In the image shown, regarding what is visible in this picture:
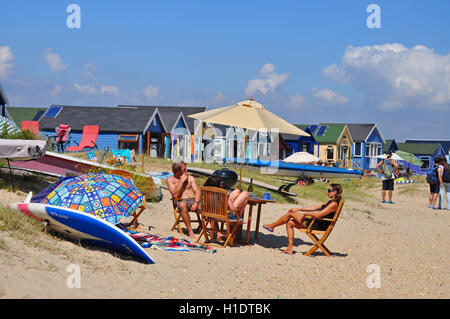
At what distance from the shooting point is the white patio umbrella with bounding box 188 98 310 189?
8555mm

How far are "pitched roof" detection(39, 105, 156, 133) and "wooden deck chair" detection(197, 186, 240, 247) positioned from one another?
22.5 meters

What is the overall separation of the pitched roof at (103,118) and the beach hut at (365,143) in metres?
23.3

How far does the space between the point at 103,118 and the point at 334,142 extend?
2153cm

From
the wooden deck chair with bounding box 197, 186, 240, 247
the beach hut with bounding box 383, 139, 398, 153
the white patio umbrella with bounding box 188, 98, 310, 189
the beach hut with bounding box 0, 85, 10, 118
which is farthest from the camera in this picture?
the beach hut with bounding box 383, 139, 398, 153

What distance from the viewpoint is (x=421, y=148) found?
64.7m

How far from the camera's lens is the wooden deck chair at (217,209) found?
756cm

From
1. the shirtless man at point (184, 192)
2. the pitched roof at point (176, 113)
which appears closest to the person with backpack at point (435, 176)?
the shirtless man at point (184, 192)

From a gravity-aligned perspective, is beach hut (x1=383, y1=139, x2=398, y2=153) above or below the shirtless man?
below

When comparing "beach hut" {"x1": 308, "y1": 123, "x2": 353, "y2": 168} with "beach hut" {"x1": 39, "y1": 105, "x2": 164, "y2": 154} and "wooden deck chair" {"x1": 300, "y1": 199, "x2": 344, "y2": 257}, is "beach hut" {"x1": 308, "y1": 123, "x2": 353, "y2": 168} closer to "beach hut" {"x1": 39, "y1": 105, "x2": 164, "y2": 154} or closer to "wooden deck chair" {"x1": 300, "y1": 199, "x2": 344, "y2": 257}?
"beach hut" {"x1": 39, "y1": 105, "x2": 164, "y2": 154}

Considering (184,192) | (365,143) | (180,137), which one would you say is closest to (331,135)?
(365,143)

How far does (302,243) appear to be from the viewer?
912 centimetres

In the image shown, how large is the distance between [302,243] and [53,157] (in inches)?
256

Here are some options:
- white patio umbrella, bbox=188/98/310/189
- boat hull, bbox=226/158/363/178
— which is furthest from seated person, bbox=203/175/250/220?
boat hull, bbox=226/158/363/178
